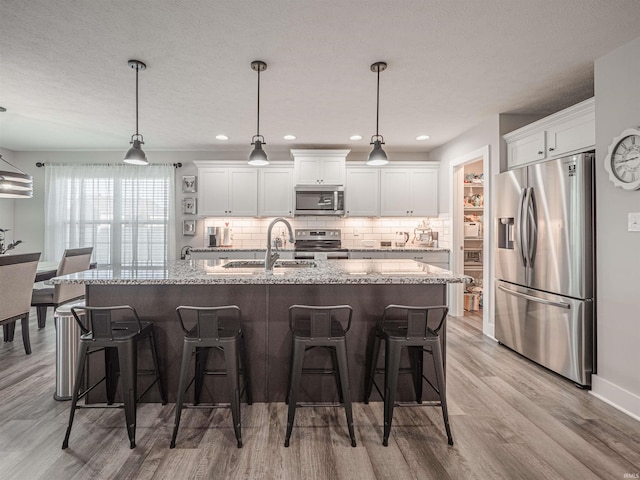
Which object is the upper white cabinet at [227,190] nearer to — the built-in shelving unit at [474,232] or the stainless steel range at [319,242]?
the stainless steel range at [319,242]

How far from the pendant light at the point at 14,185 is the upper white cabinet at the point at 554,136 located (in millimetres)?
5061

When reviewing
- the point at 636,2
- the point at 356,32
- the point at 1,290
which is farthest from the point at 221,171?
A: the point at 636,2

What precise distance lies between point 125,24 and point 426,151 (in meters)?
4.68

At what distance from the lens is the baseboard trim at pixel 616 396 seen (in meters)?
2.20

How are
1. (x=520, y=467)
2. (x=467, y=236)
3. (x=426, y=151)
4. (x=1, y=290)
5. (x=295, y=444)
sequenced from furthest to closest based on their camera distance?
1. (x=426, y=151)
2. (x=467, y=236)
3. (x=1, y=290)
4. (x=295, y=444)
5. (x=520, y=467)

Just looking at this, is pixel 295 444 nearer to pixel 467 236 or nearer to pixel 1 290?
pixel 1 290

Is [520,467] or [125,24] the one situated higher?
[125,24]

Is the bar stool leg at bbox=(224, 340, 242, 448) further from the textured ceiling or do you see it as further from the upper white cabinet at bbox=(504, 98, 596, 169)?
the upper white cabinet at bbox=(504, 98, 596, 169)

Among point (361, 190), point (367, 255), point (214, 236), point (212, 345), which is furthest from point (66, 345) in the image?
point (361, 190)

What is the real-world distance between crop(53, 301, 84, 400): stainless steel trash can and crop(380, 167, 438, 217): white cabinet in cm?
419

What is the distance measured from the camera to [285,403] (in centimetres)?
234

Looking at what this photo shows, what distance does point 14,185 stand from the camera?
338 centimetres

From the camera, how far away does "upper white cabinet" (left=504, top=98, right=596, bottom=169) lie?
2.72 m

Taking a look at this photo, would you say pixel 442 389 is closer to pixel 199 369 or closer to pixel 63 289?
pixel 199 369
